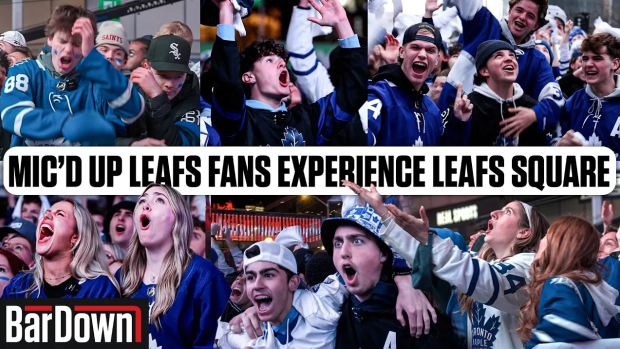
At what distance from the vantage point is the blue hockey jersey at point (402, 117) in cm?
497

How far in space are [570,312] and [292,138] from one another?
1.83 meters

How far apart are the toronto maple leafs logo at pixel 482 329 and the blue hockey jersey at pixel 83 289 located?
193 centimetres

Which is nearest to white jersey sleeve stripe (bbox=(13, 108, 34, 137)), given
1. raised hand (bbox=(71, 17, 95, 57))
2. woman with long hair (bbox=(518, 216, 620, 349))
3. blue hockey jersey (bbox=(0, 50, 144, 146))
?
blue hockey jersey (bbox=(0, 50, 144, 146))

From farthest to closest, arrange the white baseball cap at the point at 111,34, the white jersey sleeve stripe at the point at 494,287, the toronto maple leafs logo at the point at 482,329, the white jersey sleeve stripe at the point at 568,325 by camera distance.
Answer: the white baseball cap at the point at 111,34, the toronto maple leafs logo at the point at 482,329, the white jersey sleeve stripe at the point at 494,287, the white jersey sleeve stripe at the point at 568,325

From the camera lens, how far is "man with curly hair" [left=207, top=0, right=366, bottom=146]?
4910 millimetres

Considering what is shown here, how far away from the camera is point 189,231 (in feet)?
15.8

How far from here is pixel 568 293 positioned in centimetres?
393

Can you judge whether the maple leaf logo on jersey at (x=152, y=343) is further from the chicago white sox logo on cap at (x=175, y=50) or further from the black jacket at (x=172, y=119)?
the chicago white sox logo on cap at (x=175, y=50)

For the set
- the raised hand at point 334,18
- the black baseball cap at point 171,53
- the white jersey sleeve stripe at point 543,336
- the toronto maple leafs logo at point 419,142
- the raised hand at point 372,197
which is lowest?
the white jersey sleeve stripe at point 543,336

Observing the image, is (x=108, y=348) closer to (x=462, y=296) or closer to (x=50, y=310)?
(x=50, y=310)

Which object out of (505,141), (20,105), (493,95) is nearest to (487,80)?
(493,95)

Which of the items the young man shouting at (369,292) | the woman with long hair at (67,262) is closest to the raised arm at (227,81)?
the young man shouting at (369,292)

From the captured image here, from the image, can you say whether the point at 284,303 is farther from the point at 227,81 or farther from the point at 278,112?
the point at 227,81

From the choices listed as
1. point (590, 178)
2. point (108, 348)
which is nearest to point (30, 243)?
point (108, 348)
